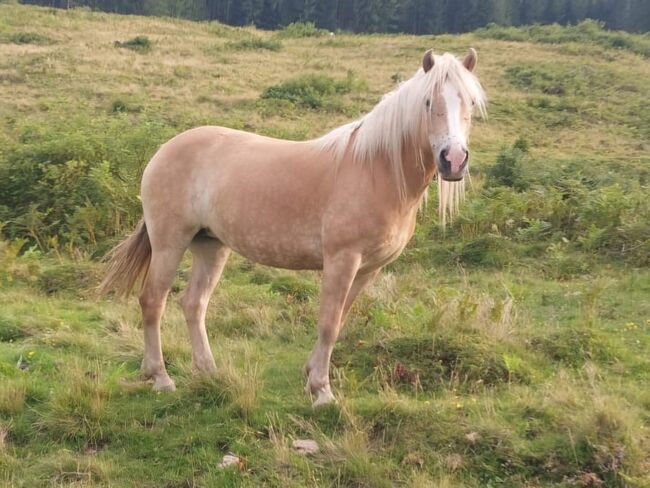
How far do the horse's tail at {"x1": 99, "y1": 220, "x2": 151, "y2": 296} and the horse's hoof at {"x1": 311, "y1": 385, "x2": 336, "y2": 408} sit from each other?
1896mm

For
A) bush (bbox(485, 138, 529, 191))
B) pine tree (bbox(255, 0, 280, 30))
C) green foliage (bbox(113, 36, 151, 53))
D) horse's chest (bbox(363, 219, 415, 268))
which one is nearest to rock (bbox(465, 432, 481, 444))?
horse's chest (bbox(363, 219, 415, 268))

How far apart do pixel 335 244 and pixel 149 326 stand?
174 centimetres

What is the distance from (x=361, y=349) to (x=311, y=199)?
4.95ft

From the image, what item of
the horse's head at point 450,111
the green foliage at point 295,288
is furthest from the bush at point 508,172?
the horse's head at point 450,111

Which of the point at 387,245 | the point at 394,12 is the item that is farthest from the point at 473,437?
the point at 394,12

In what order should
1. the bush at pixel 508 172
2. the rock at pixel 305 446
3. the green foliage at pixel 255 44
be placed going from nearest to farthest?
1. the rock at pixel 305 446
2. the bush at pixel 508 172
3. the green foliage at pixel 255 44

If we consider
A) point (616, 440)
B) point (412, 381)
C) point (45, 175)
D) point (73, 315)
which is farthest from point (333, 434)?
point (45, 175)

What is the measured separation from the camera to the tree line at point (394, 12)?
198 feet

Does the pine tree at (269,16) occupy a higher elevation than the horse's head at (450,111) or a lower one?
higher

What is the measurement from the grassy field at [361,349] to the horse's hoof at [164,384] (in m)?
0.07

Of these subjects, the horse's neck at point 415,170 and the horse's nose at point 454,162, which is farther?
the horse's neck at point 415,170

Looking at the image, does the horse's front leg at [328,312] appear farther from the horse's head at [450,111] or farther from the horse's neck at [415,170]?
the horse's head at [450,111]

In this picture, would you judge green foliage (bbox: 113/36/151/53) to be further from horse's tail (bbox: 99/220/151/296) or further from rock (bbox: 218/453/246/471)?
rock (bbox: 218/453/246/471)

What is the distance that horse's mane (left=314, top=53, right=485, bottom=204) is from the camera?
370cm
